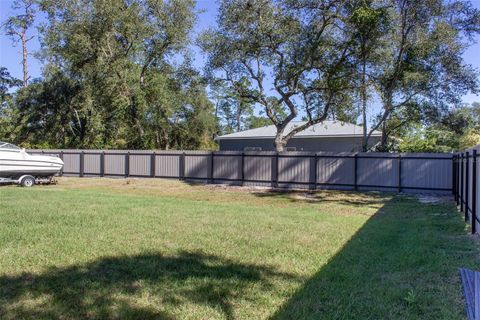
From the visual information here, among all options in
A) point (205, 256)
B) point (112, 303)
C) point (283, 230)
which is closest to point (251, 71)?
point (283, 230)

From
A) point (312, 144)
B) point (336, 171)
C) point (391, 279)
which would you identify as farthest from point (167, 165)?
point (391, 279)

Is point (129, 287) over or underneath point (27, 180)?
underneath

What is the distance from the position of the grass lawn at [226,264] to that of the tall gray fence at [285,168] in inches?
229

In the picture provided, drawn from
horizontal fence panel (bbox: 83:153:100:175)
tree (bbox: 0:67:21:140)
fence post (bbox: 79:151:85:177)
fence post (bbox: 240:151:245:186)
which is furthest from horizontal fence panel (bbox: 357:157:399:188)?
tree (bbox: 0:67:21:140)

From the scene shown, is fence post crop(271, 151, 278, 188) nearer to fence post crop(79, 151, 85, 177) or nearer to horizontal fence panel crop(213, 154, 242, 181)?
horizontal fence panel crop(213, 154, 242, 181)

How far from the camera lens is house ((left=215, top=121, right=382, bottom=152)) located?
26.1 m

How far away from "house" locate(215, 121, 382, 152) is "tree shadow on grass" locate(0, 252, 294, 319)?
64.1 ft

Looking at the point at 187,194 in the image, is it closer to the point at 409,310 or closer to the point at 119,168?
the point at 119,168

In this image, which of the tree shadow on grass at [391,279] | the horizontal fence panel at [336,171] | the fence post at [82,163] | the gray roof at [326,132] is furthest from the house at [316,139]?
the tree shadow on grass at [391,279]

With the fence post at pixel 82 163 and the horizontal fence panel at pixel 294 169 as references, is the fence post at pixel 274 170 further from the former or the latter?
the fence post at pixel 82 163

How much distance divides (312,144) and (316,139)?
467 millimetres

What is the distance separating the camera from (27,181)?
18047mm

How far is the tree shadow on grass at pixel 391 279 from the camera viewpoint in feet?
13.1

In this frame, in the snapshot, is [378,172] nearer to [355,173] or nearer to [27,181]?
[355,173]
